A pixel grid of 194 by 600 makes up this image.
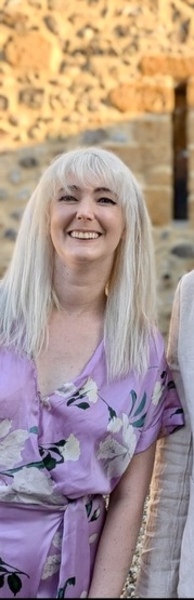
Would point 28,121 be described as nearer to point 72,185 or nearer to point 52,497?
point 72,185

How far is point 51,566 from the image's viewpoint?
1.36 meters

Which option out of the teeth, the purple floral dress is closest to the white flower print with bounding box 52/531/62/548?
the purple floral dress

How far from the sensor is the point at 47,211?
149cm

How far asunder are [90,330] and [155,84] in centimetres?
317

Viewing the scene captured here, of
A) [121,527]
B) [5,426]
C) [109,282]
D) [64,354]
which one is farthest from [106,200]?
[121,527]

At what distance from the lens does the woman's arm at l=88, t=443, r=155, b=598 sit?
1.40 metres

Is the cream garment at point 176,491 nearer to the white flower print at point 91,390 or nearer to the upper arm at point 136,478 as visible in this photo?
the upper arm at point 136,478

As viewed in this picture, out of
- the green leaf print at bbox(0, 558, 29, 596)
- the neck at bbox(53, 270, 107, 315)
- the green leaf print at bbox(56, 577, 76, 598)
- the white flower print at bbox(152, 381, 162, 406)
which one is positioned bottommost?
the green leaf print at bbox(56, 577, 76, 598)

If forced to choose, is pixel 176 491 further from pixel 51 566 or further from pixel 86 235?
pixel 86 235

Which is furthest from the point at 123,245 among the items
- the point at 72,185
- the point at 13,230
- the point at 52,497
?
the point at 13,230

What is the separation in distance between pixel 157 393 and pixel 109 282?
9.4 inches

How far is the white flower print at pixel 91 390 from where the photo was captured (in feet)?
4.47

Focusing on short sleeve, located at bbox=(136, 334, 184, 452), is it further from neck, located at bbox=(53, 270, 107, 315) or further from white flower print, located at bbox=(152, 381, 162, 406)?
neck, located at bbox=(53, 270, 107, 315)

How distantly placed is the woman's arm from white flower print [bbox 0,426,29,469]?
21cm
